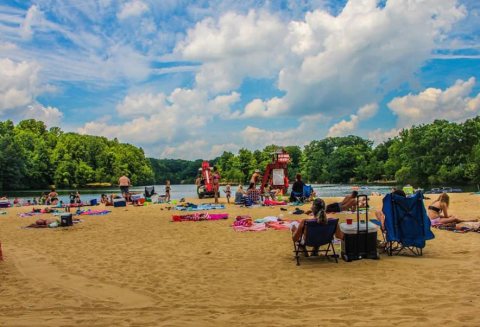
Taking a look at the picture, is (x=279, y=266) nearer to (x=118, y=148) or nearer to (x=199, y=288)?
(x=199, y=288)

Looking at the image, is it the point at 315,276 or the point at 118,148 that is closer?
the point at 315,276

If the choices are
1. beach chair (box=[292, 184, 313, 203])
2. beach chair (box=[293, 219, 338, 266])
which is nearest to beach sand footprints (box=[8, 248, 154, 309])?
beach chair (box=[293, 219, 338, 266])

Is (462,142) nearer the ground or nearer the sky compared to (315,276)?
nearer the sky

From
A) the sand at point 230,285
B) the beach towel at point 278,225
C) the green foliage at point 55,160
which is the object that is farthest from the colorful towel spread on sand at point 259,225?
the green foliage at point 55,160

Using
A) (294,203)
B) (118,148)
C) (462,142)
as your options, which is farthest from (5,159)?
(462,142)

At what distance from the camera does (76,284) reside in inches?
261

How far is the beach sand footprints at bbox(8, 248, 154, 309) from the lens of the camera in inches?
225

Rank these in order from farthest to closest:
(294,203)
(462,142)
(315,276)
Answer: (462,142) < (294,203) < (315,276)

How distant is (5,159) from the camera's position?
7038 centimetres

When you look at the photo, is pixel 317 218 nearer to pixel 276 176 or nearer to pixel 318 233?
pixel 318 233

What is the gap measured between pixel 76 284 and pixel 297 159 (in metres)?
124

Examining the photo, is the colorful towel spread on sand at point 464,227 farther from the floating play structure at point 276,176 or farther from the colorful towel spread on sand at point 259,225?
the floating play structure at point 276,176

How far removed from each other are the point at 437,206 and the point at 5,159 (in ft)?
237

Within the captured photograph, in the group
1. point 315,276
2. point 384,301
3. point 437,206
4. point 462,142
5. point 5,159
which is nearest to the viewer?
point 384,301
